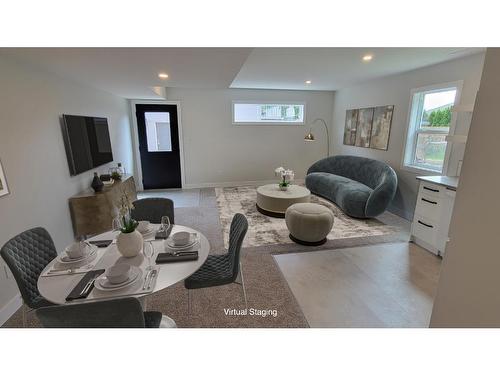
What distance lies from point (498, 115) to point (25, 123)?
3.19 metres

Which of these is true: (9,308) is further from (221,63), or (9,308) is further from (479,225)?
(479,225)

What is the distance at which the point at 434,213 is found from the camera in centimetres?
280

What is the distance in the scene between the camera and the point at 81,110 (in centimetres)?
318

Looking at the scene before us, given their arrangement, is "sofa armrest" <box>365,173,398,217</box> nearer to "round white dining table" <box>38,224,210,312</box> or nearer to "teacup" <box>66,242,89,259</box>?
"round white dining table" <box>38,224,210,312</box>

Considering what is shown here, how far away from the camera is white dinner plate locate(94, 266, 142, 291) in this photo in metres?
1.26

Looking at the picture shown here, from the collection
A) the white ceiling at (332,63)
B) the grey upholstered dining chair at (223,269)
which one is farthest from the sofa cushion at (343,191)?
the grey upholstered dining chair at (223,269)

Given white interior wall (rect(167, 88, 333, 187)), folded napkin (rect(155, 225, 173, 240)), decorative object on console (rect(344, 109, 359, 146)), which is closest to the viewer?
folded napkin (rect(155, 225, 173, 240))

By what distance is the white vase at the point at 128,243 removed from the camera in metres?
1.51

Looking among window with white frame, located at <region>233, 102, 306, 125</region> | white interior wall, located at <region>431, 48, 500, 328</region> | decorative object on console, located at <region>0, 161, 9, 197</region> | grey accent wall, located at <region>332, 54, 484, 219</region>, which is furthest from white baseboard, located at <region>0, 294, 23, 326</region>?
grey accent wall, located at <region>332, 54, 484, 219</region>

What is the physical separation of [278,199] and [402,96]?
8.78 feet

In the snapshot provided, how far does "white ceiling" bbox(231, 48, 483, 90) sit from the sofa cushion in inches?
72.6

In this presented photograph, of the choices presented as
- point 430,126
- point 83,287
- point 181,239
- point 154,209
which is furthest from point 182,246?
point 430,126

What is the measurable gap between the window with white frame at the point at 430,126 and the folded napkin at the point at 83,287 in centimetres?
416
